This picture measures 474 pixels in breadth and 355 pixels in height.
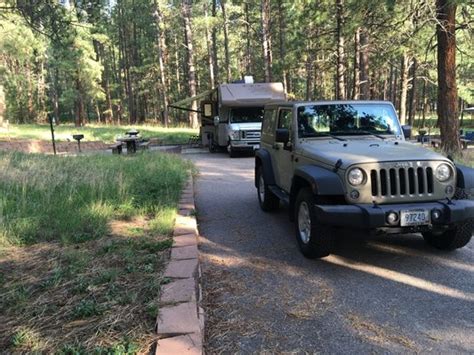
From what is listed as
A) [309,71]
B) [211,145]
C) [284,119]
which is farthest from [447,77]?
[309,71]

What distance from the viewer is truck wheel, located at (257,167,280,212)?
723 centimetres

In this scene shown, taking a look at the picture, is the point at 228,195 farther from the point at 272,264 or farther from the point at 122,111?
the point at 122,111

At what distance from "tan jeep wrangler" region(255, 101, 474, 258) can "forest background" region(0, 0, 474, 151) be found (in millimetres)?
6263

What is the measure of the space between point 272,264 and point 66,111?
2785 inches

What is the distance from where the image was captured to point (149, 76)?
4688 centimetres

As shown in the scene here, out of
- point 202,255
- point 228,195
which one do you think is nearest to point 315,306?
point 202,255

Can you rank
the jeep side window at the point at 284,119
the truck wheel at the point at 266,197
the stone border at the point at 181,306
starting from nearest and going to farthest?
the stone border at the point at 181,306 → the jeep side window at the point at 284,119 → the truck wheel at the point at 266,197

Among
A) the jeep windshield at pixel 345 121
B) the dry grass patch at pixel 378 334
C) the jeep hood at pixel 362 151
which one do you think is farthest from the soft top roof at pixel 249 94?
the dry grass patch at pixel 378 334

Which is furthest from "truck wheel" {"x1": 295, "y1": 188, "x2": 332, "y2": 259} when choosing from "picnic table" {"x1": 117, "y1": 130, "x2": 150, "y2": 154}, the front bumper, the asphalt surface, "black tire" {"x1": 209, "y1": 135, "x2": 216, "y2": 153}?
"black tire" {"x1": 209, "y1": 135, "x2": 216, "y2": 153}

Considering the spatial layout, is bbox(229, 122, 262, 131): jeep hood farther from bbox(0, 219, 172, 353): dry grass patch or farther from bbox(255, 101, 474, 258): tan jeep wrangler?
bbox(0, 219, 172, 353): dry grass patch

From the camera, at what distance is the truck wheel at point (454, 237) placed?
494 cm

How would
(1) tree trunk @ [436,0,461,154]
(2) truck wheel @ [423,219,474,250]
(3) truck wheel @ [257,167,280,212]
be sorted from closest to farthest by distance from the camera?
(2) truck wheel @ [423,219,474,250] → (3) truck wheel @ [257,167,280,212] → (1) tree trunk @ [436,0,461,154]

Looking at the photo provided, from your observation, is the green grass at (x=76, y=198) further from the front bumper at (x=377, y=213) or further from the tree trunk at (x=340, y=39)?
the tree trunk at (x=340, y=39)

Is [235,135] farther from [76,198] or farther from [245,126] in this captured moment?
[76,198]
